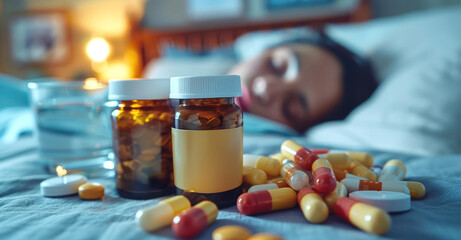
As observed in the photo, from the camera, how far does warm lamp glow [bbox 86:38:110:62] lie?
2971mm

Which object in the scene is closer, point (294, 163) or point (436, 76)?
point (294, 163)

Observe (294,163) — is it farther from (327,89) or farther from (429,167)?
(327,89)

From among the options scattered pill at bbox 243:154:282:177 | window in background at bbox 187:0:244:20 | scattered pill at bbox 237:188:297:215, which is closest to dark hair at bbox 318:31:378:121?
scattered pill at bbox 243:154:282:177

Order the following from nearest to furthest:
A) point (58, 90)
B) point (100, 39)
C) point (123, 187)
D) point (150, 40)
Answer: point (123, 187) < point (58, 90) < point (150, 40) < point (100, 39)

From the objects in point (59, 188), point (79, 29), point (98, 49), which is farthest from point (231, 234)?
point (79, 29)

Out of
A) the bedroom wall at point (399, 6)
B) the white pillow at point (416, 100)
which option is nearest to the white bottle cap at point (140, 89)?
the white pillow at point (416, 100)

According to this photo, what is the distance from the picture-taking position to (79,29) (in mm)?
3223

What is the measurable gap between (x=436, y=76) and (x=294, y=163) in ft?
2.48

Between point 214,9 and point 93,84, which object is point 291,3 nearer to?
point 214,9

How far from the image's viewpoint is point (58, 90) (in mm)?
955

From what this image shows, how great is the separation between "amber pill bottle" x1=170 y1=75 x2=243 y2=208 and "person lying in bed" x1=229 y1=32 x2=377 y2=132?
0.74 meters

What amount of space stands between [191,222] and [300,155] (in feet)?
0.85

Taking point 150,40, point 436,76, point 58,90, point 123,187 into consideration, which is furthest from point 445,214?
point 150,40

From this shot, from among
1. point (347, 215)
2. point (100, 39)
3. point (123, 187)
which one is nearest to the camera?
point (347, 215)
